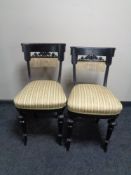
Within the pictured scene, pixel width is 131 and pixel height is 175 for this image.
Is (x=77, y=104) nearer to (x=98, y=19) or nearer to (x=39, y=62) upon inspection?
(x=39, y=62)

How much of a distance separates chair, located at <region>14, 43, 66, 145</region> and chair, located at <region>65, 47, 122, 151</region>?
93 mm

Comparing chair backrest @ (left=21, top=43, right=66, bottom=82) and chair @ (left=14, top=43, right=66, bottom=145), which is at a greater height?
chair backrest @ (left=21, top=43, right=66, bottom=82)

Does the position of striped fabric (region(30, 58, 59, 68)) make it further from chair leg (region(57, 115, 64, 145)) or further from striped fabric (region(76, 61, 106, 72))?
chair leg (region(57, 115, 64, 145))

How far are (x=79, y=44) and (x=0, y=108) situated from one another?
3.74ft

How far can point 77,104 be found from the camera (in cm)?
139

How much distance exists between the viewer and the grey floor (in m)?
1.40

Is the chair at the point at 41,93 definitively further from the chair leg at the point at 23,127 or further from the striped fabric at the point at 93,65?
the striped fabric at the point at 93,65

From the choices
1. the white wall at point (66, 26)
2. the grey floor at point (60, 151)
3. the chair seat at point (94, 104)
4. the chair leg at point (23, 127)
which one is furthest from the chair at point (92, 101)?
the chair leg at point (23, 127)

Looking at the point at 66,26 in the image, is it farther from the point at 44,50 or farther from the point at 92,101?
the point at 92,101

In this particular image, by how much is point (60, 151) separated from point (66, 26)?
115 centimetres

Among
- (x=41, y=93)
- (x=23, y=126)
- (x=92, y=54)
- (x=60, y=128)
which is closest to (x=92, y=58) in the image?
(x=92, y=54)

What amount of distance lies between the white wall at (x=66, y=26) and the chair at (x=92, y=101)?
0.23m

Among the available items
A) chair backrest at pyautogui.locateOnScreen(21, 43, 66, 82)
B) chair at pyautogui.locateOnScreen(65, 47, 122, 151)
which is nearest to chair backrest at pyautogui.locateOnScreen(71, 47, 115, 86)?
chair at pyautogui.locateOnScreen(65, 47, 122, 151)

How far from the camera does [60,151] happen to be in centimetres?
155
